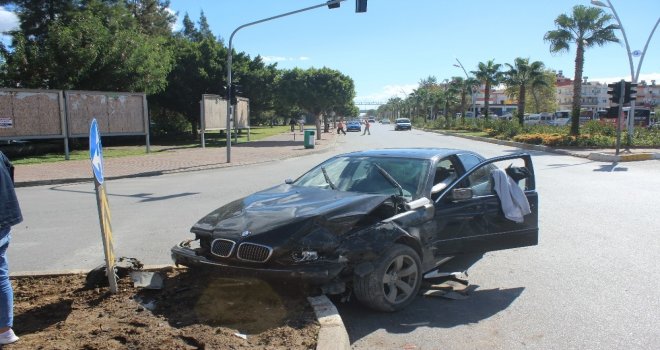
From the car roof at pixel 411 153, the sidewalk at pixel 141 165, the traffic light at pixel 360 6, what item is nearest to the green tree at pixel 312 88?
the sidewalk at pixel 141 165

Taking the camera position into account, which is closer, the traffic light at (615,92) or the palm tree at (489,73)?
the traffic light at (615,92)

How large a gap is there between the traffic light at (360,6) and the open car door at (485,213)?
11930mm

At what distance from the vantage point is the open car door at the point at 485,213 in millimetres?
5090

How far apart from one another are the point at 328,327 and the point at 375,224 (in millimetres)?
1092

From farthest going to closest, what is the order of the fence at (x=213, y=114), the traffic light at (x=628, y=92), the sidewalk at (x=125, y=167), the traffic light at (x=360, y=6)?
the fence at (x=213, y=114), the traffic light at (x=628, y=92), the traffic light at (x=360, y=6), the sidewalk at (x=125, y=167)

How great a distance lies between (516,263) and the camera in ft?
19.9

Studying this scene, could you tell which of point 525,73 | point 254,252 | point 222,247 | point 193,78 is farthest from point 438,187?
point 525,73

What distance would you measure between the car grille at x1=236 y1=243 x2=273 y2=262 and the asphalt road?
89 cm

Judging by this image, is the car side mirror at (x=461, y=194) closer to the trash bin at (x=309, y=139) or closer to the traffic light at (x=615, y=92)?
the traffic light at (x=615, y=92)

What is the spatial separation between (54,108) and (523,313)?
2073 cm

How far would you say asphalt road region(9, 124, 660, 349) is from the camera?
4062 millimetres

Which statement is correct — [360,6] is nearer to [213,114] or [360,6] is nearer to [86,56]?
[213,114]

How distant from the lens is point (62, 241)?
23.7ft

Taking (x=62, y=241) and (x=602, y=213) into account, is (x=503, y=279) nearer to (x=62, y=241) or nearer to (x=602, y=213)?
(x=602, y=213)
